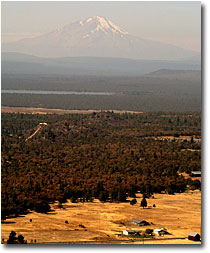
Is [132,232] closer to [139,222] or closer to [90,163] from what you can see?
[139,222]

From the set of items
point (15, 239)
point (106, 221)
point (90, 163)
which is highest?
point (90, 163)

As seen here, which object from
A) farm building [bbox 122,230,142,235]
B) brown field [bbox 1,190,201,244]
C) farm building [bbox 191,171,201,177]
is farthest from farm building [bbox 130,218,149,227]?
farm building [bbox 191,171,201,177]

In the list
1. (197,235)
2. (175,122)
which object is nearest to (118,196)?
(197,235)

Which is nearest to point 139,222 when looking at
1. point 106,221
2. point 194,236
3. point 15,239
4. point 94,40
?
point 106,221

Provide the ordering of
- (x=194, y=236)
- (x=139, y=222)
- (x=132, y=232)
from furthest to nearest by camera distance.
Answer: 1. (x=139, y=222)
2. (x=132, y=232)
3. (x=194, y=236)

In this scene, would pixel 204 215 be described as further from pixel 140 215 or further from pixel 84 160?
pixel 84 160

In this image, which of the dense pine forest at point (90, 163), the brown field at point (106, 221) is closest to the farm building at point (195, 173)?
the dense pine forest at point (90, 163)

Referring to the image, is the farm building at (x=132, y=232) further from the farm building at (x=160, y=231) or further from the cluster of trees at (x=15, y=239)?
the cluster of trees at (x=15, y=239)
